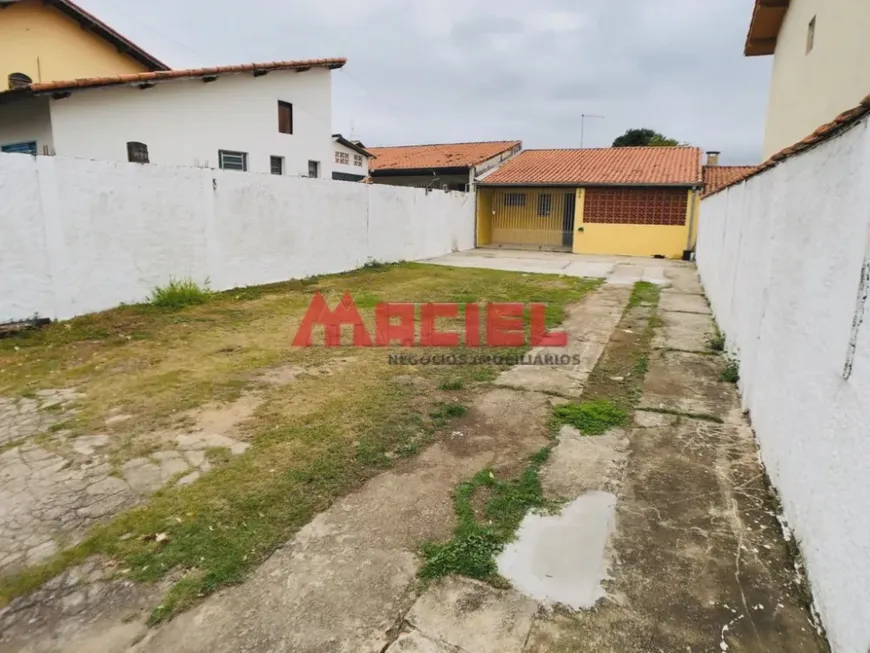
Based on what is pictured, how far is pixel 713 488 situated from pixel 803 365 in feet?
3.21

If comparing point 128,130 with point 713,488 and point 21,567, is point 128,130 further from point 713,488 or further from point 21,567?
point 713,488

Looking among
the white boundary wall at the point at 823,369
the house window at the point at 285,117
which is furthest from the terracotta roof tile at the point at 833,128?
the house window at the point at 285,117

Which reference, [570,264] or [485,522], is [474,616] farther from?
[570,264]

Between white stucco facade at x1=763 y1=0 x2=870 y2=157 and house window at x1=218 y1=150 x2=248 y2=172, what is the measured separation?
13.2 meters

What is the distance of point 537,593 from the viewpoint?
8.00ft

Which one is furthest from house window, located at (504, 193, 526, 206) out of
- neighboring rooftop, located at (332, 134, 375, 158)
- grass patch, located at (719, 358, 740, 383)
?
grass patch, located at (719, 358, 740, 383)

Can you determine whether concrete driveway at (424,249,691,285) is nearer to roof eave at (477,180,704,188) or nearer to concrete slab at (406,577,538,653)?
roof eave at (477,180,704,188)

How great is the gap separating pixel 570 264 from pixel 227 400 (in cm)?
1420

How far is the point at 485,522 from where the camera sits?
2.98m

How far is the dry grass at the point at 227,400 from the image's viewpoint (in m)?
2.73

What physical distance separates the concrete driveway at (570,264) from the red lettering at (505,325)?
16.7ft

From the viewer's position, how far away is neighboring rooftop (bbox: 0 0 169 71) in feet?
48.2

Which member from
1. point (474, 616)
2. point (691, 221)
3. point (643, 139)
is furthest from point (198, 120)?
point (643, 139)

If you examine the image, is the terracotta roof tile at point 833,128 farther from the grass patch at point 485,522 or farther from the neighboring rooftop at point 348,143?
the neighboring rooftop at point 348,143
